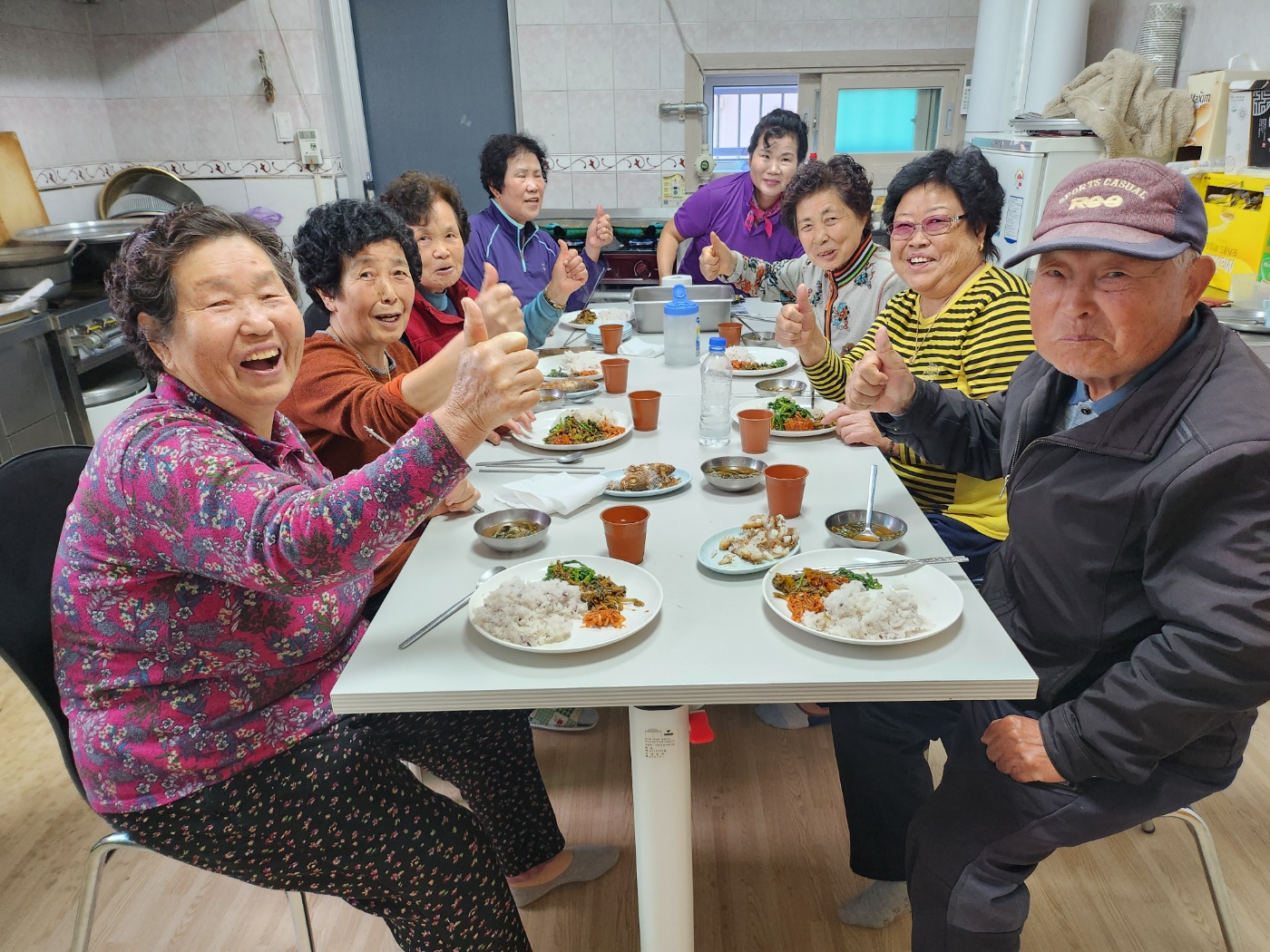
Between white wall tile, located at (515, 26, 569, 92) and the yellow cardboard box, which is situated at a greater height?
white wall tile, located at (515, 26, 569, 92)

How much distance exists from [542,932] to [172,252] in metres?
1.47

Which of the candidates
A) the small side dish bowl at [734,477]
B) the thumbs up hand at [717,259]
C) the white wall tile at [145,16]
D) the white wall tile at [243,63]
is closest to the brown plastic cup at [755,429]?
the small side dish bowl at [734,477]

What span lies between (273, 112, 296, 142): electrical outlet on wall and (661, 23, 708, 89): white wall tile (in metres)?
2.07

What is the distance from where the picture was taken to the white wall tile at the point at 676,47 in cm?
455

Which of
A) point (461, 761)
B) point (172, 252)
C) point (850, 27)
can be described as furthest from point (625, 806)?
point (850, 27)

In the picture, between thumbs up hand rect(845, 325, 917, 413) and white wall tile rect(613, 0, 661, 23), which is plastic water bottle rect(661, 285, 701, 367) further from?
white wall tile rect(613, 0, 661, 23)

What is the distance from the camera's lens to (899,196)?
6.56 feet

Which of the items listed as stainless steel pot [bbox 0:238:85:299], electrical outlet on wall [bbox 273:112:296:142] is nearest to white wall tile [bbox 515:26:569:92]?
electrical outlet on wall [bbox 273:112:296:142]

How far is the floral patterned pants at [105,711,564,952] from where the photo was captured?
4.05ft

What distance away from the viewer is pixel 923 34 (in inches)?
177

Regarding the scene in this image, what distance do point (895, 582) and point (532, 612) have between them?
1.89 feet

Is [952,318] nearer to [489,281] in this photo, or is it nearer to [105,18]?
[489,281]

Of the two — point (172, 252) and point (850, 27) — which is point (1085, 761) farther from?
point (850, 27)

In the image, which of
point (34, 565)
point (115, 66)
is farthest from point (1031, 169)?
point (115, 66)
